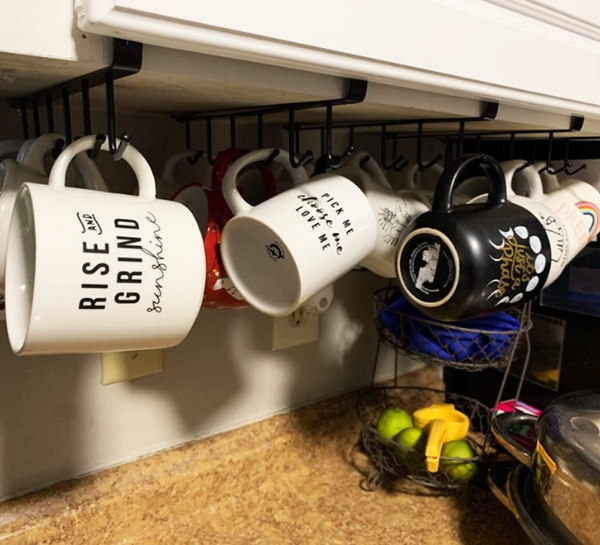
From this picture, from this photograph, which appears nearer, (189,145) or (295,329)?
(189,145)

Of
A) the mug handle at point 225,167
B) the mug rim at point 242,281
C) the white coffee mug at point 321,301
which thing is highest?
the mug handle at point 225,167

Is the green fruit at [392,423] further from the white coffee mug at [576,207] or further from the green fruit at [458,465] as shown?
the white coffee mug at [576,207]

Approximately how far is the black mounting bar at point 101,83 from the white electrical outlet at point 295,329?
1.57 feet

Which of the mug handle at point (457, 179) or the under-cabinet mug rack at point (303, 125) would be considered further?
the mug handle at point (457, 179)

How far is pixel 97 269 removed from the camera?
41cm

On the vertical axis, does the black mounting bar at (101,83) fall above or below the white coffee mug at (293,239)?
above

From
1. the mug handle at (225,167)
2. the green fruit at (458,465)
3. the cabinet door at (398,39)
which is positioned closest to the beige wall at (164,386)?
the mug handle at (225,167)

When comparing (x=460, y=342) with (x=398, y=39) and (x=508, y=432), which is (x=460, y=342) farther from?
(x=398, y=39)

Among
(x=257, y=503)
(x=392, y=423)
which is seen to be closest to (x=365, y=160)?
(x=392, y=423)

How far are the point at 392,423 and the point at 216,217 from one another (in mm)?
484

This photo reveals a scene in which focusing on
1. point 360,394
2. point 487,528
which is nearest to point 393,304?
point 360,394

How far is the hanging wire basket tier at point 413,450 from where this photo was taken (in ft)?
2.82

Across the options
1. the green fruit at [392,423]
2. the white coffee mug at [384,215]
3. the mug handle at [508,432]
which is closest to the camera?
the white coffee mug at [384,215]

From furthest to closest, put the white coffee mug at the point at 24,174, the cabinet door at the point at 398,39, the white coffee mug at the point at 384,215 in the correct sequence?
the white coffee mug at the point at 384,215 → the white coffee mug at the point at 24,174 → the cabinet door at the point at 398,39
